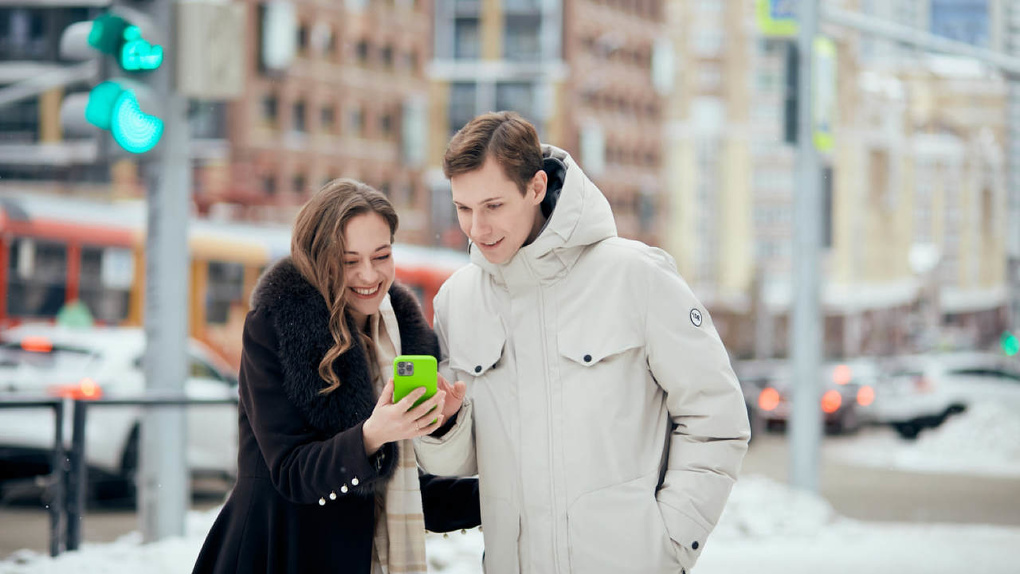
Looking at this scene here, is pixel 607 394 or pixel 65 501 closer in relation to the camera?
pixel 607 394

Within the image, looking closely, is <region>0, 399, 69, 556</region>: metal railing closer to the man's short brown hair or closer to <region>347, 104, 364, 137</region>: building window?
the man's short brown hair

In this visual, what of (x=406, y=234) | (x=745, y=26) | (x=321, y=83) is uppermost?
(x=745, y=26)

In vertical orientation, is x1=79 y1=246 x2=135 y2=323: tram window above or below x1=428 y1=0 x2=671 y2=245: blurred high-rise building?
below

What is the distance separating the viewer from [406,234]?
68.1m

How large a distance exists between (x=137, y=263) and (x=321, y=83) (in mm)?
44346

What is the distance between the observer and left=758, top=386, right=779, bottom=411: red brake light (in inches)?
1015

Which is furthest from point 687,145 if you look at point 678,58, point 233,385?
point 233,385

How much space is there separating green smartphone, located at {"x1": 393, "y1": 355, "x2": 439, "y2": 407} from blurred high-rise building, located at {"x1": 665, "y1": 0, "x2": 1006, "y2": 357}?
286 ft

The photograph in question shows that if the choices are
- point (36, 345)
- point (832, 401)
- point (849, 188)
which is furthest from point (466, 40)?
point (36, 345)

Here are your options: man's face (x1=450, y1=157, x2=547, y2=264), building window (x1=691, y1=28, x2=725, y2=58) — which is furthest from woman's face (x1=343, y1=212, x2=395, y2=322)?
building window (x1=691, y1=28, x2=725, y2=58)

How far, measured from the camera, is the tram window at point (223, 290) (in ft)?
71.1

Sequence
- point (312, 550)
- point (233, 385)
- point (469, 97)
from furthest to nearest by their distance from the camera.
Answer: point (469, 97) → point (233, 385) → point (312, 550)

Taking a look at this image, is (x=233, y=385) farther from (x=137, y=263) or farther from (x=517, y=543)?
(x=517, y=543)

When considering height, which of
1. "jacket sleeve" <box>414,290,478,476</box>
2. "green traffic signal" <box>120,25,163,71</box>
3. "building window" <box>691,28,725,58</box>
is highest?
"building window" <box>691,28,725,58</box>
